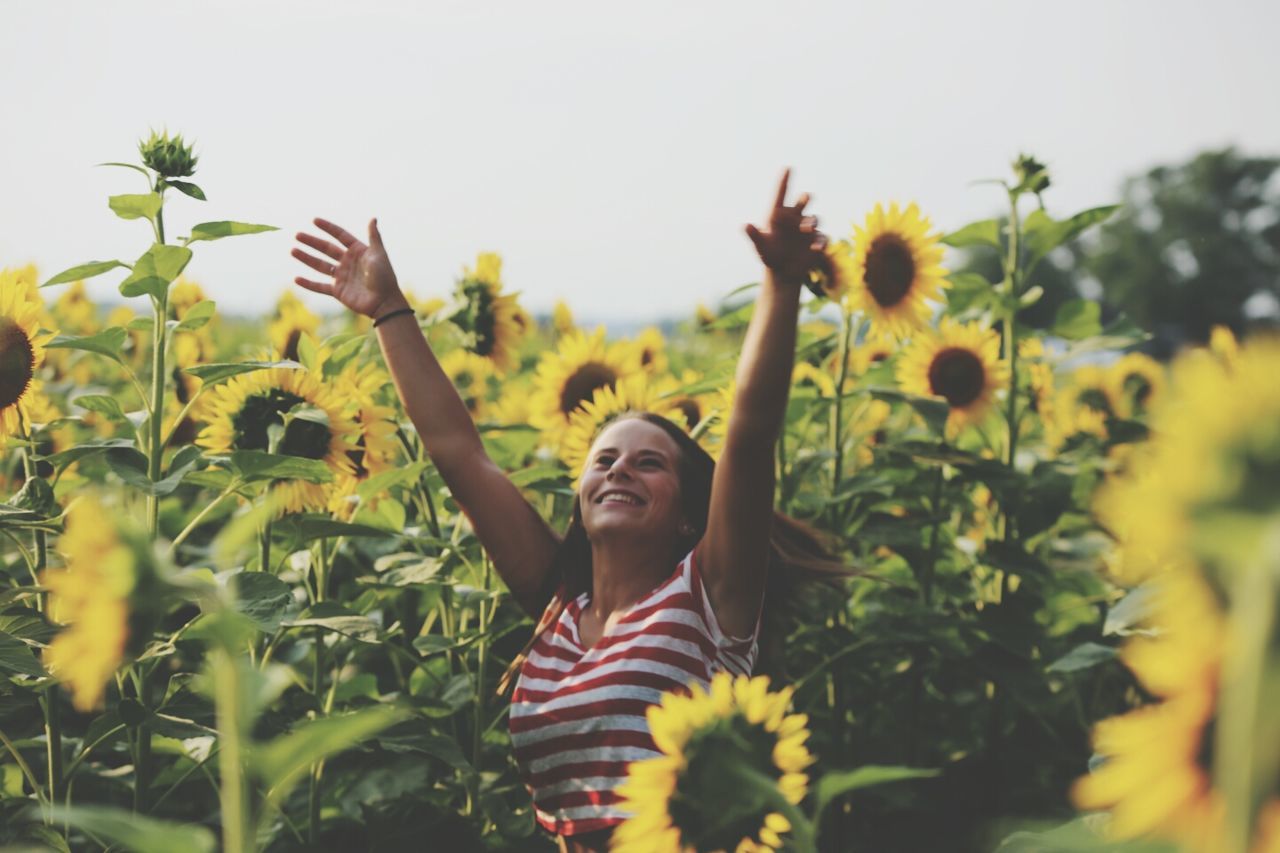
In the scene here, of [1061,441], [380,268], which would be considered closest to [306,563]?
[380,268]

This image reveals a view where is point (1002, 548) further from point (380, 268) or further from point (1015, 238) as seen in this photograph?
point (380, 268)

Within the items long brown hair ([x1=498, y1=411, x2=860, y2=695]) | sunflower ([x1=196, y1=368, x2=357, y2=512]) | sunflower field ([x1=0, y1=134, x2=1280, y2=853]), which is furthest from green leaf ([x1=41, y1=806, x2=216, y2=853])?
long brown hair ([x1=498, y1=411, x2=860, y2=695])

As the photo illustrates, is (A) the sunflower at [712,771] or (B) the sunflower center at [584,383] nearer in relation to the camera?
(A) the sunflower at [712,771]

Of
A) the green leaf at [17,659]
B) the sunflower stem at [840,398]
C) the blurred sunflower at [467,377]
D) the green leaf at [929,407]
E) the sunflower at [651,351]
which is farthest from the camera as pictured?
the sunflower at [651,351]

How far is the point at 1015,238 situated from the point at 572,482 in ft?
4.05

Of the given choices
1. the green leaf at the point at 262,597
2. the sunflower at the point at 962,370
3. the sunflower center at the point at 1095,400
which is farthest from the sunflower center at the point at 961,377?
the green leaf at the point at 262,597

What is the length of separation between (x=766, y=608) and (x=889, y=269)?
0.95 meters

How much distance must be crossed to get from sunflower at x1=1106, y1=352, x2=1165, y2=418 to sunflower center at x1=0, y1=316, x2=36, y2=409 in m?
3.46

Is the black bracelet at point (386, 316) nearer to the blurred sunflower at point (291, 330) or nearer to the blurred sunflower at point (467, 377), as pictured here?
the blurred sunflower at point (291, 330)

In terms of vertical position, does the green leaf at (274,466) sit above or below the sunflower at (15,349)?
below

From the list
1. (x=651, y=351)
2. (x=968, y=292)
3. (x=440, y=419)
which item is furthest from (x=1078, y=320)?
(x=440, y=419)

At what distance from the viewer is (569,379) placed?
10.5 feet

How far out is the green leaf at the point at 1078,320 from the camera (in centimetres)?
316

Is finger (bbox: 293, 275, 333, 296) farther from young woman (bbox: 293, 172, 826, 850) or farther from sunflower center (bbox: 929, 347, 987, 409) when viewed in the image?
sunflower center (bbox: 929, 347, 987, 409)
